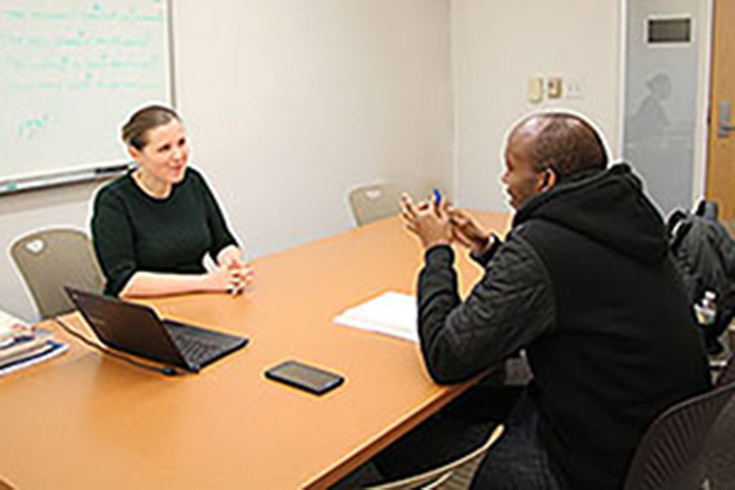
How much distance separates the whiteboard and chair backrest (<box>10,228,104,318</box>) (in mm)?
358

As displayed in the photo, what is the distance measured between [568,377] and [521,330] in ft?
0.53

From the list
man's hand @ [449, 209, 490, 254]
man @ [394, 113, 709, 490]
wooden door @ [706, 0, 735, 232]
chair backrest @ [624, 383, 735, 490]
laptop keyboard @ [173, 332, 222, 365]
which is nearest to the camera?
chair backrest @ [624, 383, 735, 490]

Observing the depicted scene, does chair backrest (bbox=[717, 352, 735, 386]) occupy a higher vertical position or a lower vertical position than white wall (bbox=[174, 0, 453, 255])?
lower

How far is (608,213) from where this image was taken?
1719 mm

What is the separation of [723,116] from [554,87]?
98 centimetres

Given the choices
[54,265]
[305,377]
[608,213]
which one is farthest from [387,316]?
[54,265]

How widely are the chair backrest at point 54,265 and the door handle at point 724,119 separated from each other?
3.49m

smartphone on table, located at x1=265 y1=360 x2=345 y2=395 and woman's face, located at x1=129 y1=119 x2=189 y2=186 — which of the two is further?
woman's face, located at x1=129 y1=119 x2=189 y2=186

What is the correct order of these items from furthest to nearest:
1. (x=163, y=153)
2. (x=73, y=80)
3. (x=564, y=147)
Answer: (x=73, y=80), (x=163, y=153), (x=564, y=147)

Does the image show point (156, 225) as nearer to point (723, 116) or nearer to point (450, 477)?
point (450, 477)

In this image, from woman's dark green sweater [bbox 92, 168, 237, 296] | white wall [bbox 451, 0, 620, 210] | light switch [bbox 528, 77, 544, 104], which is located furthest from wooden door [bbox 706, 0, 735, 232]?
woman's dark green sweater [bbox 92, 168, 237, 296]

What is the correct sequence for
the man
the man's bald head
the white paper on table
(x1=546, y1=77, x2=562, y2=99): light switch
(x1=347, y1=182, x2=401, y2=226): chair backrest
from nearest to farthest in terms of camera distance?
1. the man
2. the man's bald head
3. the white paper on table
4. (x1=347, y1=182, x2=401, y2=226): chair backrest
5. (x1=546, y1=77, x2=562, y2=99): light switch

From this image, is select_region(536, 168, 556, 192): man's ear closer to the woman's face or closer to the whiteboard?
the woman's face

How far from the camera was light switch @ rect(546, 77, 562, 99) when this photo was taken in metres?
5.09
